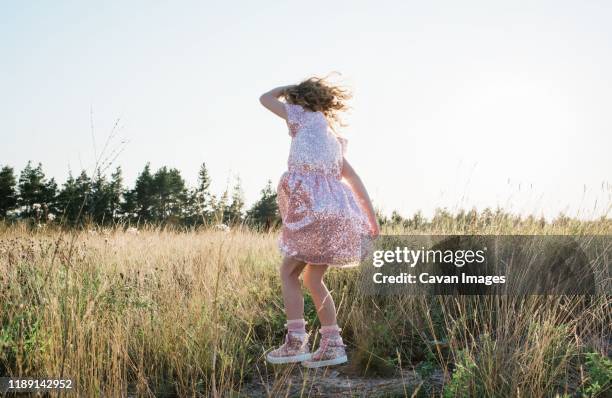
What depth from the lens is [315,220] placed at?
10.9 ft

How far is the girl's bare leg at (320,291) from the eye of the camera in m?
3.37

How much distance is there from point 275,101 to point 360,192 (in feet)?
2.65

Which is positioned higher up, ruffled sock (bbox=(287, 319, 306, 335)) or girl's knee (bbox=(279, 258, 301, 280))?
girl's knee (bbox=(279, 258, 301, 280))

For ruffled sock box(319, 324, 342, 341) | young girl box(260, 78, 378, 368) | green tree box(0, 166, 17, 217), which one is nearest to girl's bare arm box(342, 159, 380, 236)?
young girl box(260, 78, 378, 368)

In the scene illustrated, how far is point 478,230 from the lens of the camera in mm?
5281

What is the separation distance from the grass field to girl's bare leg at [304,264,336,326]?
0.38 m

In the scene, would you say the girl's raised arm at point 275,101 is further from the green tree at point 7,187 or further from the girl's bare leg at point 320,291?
the green tree at point 7,187

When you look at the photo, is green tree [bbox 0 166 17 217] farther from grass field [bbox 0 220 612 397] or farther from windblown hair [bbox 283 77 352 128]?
windblown hair [bbox 283 77 352 128]

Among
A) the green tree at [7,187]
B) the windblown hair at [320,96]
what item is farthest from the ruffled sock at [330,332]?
the green tree at [7,187]

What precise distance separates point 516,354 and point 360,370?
1.03m

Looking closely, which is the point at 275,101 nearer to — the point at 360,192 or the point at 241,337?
the point at 360,192

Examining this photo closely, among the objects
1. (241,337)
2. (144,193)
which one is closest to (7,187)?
(144,193)

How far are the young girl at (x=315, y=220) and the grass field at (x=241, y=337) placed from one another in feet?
1.10

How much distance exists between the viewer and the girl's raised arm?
142 inches
